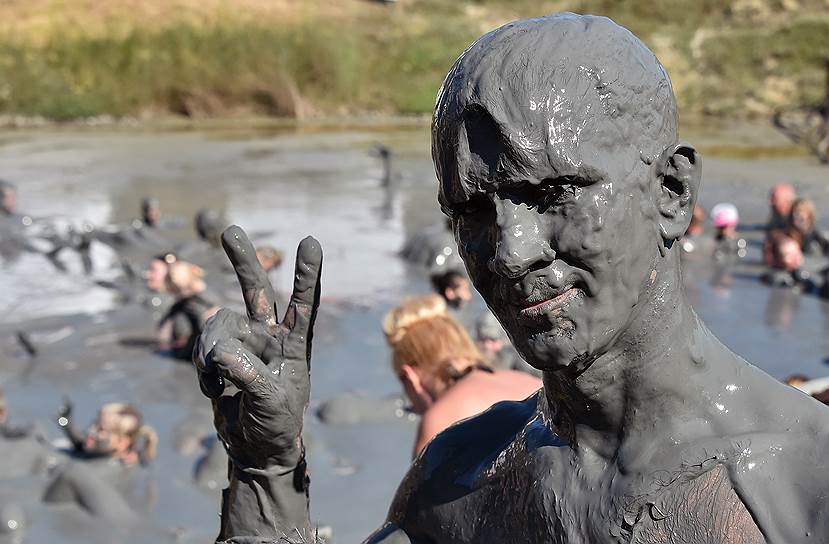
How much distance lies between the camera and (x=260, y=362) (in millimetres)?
1857

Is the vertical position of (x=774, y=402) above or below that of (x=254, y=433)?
above

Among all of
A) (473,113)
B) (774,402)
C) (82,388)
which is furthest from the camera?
(82,388)

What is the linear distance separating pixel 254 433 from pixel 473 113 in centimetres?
75

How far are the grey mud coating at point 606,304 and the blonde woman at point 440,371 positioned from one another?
1.79 metres

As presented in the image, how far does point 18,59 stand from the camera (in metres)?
29.3

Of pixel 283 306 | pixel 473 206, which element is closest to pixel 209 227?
pixel 283 306

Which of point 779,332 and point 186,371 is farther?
point 779,332

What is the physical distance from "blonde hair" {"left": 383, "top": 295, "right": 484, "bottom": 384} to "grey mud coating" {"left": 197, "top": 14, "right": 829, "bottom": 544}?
2.16 m

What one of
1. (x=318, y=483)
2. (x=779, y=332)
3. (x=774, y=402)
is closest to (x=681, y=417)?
(x=774, y=402)

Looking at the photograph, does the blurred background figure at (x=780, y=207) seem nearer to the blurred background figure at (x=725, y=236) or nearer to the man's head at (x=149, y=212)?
the blurred background figure at (x=725, y=236)

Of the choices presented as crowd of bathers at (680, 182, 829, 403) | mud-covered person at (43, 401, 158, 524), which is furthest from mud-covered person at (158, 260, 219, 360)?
crowd of bathers at (680, 182, 829, 403)

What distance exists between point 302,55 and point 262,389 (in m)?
30.8

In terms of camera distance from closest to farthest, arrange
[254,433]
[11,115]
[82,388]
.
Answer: [254,433]
[82,388]
[11,115]

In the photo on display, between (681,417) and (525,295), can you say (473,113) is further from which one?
(681,417)
